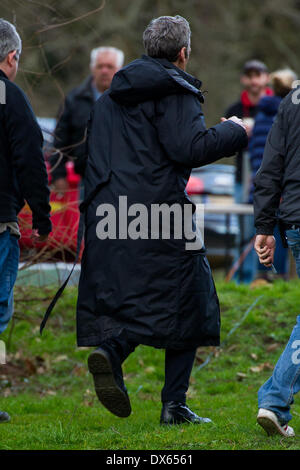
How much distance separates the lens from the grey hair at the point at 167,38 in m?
5.27

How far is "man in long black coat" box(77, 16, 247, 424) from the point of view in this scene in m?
5.10

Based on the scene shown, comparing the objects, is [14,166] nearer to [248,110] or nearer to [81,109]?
[81,109]

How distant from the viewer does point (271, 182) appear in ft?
16.5

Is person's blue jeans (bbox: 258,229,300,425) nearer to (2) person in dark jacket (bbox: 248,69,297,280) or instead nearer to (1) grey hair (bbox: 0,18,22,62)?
(1) grey hair (bbox: 0,18,22,62)

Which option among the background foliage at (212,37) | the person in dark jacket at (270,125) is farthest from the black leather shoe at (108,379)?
the background foliage at (212,37)

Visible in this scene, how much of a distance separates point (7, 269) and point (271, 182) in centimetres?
159

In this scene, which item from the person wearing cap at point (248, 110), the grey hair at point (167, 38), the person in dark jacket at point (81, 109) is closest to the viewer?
the grey hair at point (167, 38)

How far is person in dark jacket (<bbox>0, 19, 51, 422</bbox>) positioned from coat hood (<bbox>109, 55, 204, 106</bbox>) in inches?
20.6

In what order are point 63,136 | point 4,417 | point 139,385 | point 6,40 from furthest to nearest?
point 63,136, point 139,385, point 4,417, point 6,40

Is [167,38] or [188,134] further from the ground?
[167,38]

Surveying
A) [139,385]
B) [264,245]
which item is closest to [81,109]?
[139,385]

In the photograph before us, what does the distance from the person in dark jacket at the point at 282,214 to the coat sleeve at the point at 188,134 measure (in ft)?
0.83

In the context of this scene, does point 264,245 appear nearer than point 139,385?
Yes

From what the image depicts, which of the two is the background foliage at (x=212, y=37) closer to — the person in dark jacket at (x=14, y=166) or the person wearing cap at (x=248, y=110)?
the person wearing cap at (x=248, y=110)
